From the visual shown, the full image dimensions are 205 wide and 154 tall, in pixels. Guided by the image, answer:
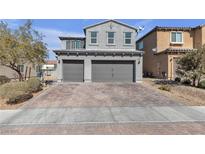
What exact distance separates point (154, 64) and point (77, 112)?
70.0ft

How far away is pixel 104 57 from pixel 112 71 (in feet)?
6.07

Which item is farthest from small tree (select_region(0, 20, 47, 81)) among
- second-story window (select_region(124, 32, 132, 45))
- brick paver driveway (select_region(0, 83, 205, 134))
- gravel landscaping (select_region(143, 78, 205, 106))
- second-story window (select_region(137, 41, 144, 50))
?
second-story window (select_region(137, 41, 144, 50))

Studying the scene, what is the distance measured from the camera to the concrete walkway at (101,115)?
31.3 ft

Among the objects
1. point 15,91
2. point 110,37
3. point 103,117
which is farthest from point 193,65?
point 15,91

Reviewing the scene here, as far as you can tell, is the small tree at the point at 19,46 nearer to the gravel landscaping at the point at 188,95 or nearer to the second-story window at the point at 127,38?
the second-story window at the point at 127,38

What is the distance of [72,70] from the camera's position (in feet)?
82.5

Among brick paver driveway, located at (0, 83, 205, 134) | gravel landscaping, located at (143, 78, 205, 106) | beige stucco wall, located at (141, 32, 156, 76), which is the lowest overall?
brick paver driveway, located at (0, 83, 205, 134)

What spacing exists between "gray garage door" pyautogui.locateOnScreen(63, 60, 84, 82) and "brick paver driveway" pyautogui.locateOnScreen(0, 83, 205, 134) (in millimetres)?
9836

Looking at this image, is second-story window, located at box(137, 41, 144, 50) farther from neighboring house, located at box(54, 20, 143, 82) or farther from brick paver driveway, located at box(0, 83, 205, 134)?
brick paver driveway, located at box(0, 83, 205, 134)

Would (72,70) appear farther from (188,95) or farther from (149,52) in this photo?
(188,95)

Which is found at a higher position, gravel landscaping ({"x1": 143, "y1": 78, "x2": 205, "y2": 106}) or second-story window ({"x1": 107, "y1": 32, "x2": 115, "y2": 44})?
second-story window ({"x1": 107, "y1": 32, "x2": 115, "y2": 44})

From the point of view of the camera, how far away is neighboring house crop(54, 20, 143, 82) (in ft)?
81.7
